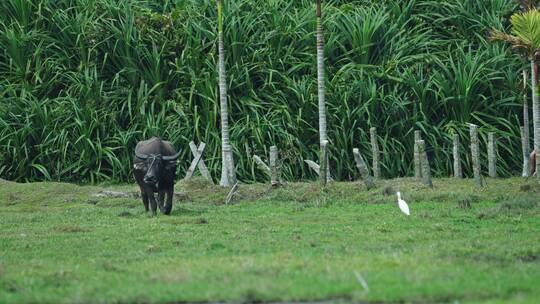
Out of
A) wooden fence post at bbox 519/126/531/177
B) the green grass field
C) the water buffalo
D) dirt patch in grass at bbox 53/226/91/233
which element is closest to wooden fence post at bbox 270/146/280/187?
the green grass field

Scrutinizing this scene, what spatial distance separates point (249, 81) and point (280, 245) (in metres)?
13.8

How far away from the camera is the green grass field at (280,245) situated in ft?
36.0

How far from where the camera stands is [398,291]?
10.6 meters

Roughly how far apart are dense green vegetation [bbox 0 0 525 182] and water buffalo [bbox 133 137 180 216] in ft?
20.9

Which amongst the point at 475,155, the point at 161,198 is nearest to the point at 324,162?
the point at 475,155

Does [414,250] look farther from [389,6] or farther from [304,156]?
[389,6]

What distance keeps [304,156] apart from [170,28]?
16.1ft

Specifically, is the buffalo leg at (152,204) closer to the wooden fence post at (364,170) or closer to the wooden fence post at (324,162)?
the wooden fence post at (324,162)

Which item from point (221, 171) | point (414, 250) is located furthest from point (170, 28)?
point (414, 250)

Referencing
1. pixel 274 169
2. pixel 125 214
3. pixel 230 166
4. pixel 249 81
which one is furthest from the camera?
pixel 249 81

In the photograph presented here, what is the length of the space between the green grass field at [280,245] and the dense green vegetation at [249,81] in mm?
3860

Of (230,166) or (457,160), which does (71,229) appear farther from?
(457,160)

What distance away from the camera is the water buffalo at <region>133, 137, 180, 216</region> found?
778 inches

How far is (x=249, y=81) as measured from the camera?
2819 centimetres
